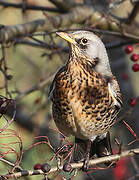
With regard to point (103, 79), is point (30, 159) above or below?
below

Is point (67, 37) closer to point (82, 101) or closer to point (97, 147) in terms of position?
point (82, 101)

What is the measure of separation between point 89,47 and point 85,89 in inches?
13.5

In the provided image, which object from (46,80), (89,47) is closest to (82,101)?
(89,47)

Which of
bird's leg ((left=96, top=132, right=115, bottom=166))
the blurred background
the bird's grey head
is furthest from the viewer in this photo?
the blurred background

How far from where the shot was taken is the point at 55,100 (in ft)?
9.91

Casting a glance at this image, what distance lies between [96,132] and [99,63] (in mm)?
603

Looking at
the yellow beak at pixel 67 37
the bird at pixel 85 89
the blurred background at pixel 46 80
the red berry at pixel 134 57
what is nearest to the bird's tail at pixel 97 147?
the blurred background at pixel 46 80

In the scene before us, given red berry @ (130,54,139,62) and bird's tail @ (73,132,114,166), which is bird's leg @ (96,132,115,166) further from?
red berry @ (130,54,139,62)

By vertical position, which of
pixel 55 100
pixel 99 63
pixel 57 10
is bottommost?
pixel 55 100

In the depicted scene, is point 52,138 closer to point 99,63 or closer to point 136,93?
point 136,93

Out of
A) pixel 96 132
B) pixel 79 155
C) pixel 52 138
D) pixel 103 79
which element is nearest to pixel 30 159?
pixel 52 138

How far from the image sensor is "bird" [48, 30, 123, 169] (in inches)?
114

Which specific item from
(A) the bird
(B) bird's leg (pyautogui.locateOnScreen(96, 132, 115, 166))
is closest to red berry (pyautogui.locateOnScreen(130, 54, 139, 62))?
(A) the bird

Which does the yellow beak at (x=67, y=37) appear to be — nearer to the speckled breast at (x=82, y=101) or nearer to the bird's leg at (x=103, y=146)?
the speckled breast at (x=82, y=101)
